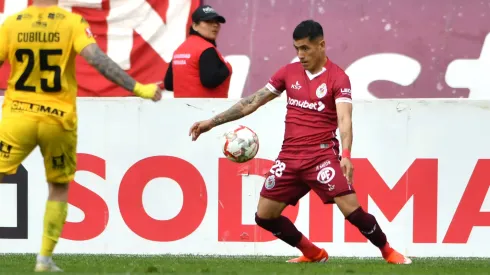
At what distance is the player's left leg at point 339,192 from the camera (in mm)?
8836

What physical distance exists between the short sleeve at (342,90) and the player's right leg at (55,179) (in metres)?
2.14

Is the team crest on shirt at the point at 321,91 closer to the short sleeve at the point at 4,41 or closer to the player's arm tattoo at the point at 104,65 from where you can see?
the player's arm tattoo at the point at 104,65

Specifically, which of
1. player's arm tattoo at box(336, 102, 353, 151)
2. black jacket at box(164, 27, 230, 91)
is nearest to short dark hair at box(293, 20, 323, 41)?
player's arm tattoo at box(336, 102, 353, 151)

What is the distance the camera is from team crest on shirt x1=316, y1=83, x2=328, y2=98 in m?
8.91

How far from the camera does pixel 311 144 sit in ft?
29.4

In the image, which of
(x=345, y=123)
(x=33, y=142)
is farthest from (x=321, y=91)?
(x=33, y=142)

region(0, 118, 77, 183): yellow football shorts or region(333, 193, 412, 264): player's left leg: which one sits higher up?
region(0, 118, 77, 183): yellow football shorts

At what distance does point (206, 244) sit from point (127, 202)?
31.9 inches

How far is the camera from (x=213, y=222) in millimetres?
10562

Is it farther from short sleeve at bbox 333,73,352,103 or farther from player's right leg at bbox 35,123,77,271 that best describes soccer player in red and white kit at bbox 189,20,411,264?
player's right leg at bbox 35,123,77,271

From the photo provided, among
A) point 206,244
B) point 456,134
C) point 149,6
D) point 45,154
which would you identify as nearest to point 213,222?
point 206,244

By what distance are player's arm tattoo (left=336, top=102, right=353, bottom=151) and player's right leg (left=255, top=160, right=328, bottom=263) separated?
1.73 ft

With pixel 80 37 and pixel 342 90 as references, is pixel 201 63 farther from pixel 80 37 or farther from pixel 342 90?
pixel 80 37

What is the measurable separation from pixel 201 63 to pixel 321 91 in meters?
2.03
